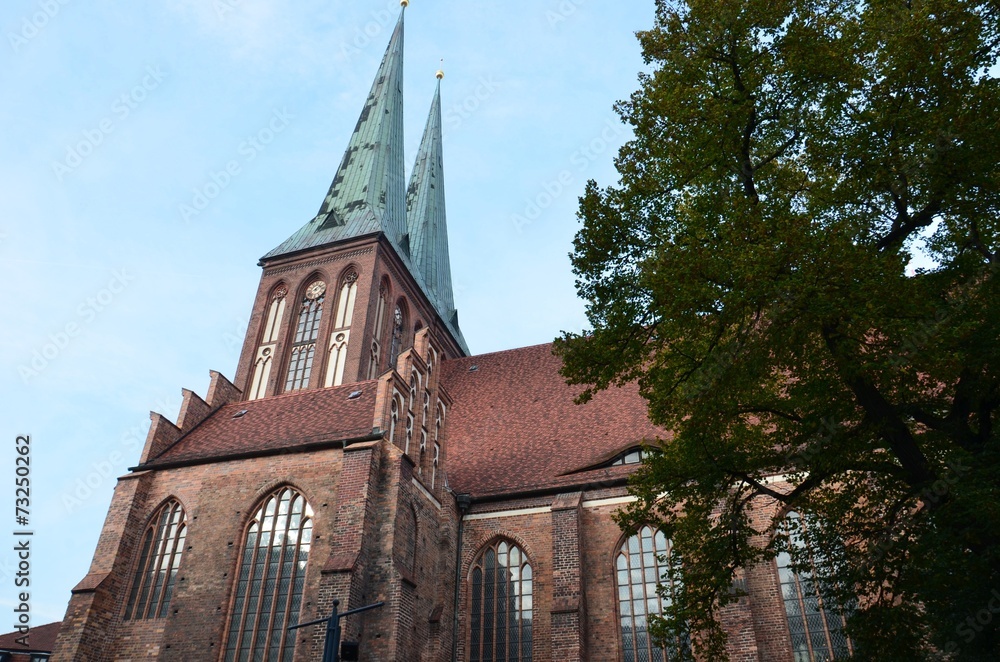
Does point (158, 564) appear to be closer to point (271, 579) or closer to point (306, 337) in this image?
point (271, 579)

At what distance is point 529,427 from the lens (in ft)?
71.6

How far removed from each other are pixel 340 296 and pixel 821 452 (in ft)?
69.0

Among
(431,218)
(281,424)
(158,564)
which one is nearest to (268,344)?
(281,424)

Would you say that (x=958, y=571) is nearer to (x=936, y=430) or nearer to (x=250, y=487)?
(x=936, y=430)

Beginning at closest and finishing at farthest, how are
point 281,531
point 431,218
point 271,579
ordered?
point 271,579 → point 281,531 → point 431,218

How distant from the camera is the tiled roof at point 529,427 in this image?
19.0 metres

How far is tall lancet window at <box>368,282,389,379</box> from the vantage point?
2595 centimetres

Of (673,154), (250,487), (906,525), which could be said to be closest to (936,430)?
(906,525)

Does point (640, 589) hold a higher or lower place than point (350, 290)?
lower

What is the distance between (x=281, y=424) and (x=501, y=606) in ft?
22.9

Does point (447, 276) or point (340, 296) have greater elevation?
point (447, 276)

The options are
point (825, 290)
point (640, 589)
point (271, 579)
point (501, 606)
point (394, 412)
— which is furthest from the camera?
point (501, 606)

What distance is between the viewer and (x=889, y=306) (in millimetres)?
7855

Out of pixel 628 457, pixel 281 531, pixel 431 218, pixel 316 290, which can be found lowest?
pixel 281 531
